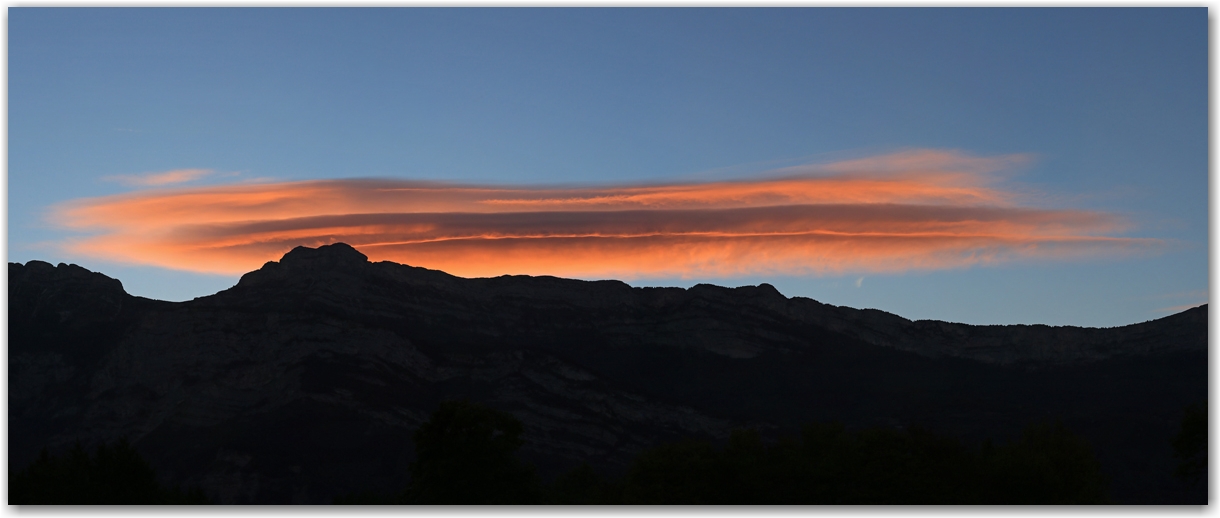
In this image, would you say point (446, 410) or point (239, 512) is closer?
point (239, 512)

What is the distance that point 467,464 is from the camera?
237 feet

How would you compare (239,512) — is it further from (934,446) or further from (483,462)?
(934,446)

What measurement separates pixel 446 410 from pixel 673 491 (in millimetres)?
18868

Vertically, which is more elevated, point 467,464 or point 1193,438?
point 467,464

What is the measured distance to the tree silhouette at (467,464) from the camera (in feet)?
236

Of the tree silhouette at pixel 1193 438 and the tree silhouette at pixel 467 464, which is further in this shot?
the tree silhouette at pixel 1193 438

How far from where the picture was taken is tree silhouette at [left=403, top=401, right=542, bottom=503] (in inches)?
2830

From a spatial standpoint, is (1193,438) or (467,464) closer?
(467,464)

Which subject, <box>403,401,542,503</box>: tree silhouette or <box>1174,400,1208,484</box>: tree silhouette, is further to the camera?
<box>1174,400,1208,484</box>: tree silhouette

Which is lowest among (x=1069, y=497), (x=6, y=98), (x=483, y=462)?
(x=1069, y=497)

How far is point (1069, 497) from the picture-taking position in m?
89.8

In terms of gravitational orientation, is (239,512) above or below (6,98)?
below

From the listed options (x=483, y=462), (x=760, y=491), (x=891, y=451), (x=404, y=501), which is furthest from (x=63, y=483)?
(x=891, y=451)

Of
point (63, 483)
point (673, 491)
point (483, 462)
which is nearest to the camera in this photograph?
point (483, 462)
